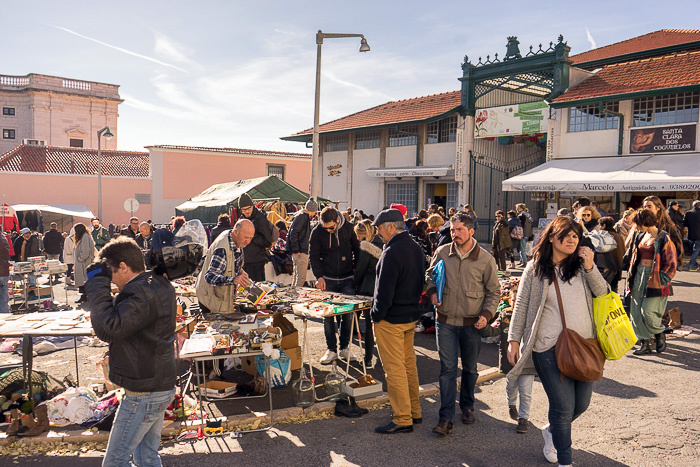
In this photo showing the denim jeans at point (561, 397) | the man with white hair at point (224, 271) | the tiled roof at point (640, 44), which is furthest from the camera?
the tiled roof at point (640, 44)

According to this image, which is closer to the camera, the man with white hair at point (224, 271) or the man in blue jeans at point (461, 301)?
the man in blue jeans at point (461, 301)

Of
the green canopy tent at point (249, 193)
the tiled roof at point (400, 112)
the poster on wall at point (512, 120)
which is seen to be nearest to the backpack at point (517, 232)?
the poster on wall at point (512, 120)

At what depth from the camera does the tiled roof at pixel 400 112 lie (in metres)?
Answer: 23.8

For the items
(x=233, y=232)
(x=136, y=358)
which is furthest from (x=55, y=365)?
(x=136, y=358)

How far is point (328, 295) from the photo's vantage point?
21.0 feet

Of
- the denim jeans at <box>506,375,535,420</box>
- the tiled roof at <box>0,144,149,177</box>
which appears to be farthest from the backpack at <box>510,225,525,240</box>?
the tiled roof at <box>0,144,149,177</box>

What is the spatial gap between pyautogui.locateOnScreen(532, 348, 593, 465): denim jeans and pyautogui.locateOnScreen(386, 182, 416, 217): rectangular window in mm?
21388

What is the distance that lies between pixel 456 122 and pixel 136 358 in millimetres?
21605

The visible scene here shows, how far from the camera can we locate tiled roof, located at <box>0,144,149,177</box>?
34.7 m

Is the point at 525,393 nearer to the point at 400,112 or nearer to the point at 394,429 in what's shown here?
the point at 394,429

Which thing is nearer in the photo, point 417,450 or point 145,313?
point 145,313

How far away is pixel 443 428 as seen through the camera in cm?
468

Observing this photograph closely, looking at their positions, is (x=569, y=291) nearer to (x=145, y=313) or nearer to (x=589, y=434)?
(x=589, y=434)

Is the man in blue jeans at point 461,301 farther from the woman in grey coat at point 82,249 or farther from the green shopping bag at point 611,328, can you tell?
the woman in grey coat at point 82,249
